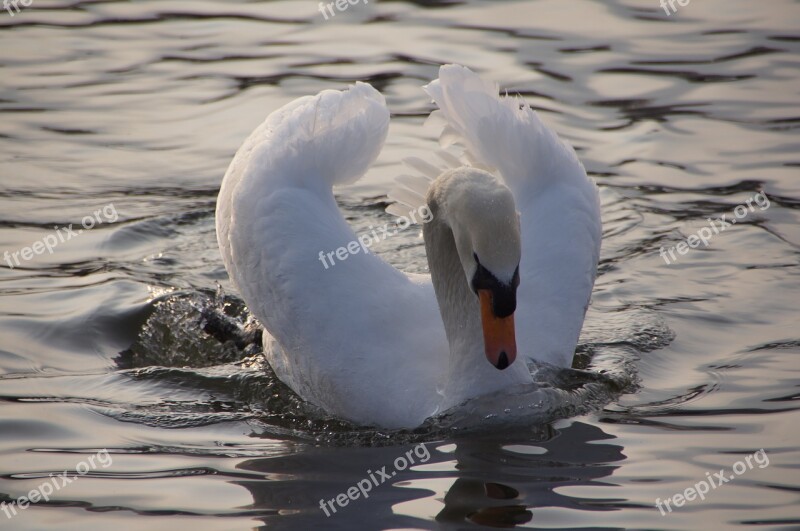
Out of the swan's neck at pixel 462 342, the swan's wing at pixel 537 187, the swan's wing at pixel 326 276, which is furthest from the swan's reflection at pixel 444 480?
the swan's wing at pixel 537 187

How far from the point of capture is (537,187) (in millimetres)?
7691

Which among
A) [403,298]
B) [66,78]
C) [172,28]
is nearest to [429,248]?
[403,298]

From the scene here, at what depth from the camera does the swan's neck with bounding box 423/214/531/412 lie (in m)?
6.60

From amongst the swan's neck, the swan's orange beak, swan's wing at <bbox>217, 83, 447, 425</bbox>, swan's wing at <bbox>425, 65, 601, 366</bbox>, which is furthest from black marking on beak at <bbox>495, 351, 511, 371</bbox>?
swan's wing at <bbox>425, 65, 601, 366</bbox>

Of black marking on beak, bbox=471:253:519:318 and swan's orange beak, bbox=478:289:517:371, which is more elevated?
black marking on beak, bbox=471:253:519:318

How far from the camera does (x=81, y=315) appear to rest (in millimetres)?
8500

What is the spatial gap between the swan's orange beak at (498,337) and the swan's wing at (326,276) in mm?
573

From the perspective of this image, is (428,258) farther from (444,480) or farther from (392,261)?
(392,261)

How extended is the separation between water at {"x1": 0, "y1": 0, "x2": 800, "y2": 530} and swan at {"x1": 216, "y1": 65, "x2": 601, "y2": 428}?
250 mm

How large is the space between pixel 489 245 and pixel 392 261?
373 centimetres

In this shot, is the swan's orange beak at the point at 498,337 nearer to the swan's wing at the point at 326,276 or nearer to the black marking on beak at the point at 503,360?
the black marking on beak at the point at 503,360

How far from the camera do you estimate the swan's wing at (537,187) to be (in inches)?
286

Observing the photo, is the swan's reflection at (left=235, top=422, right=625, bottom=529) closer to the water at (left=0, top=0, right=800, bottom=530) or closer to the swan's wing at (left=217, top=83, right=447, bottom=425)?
the water at (left=0, top=0, right=800, bottom=530)

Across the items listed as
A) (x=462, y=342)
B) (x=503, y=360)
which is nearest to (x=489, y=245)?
(x=503, y=360)
